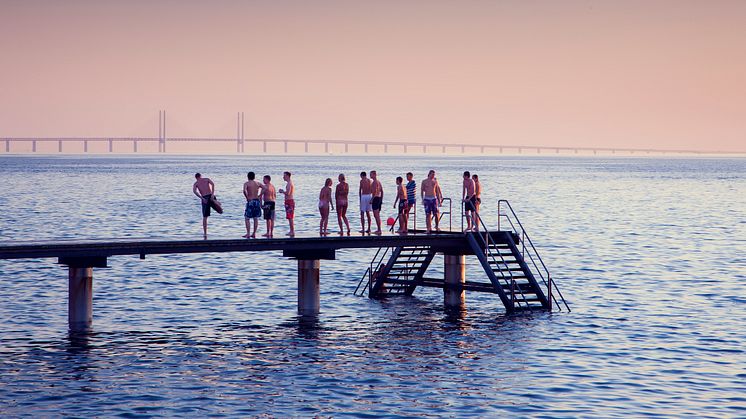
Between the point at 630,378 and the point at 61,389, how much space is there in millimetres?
12980

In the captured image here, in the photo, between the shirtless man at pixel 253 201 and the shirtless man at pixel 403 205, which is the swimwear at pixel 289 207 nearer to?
the shirtless man at pixel 253 201

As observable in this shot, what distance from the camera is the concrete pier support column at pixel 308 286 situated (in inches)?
1323

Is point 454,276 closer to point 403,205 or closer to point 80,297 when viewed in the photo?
point 403,205

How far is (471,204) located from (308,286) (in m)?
5.69

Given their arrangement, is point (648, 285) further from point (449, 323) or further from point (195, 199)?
point (195, 199)

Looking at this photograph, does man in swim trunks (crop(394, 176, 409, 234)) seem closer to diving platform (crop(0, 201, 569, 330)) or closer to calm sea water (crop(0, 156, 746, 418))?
diving platform (crop(0, 201, 569, 330))

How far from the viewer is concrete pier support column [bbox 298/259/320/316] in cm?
3359

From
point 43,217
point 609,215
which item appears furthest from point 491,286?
point 609,215

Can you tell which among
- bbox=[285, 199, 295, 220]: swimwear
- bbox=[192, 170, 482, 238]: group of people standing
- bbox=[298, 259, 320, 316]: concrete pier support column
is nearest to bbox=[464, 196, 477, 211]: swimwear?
bbox=[192, 170, 482, 238]: group of people standing

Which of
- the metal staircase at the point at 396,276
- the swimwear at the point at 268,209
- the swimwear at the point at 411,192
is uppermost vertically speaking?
the swimwear at the point at 411,192

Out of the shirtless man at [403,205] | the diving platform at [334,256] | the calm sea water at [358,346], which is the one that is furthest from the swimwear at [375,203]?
the calm sea water at [358,346]

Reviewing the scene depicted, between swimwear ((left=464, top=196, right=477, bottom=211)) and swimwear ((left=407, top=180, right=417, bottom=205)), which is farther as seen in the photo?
swimwear ((left=407, top=180, right=417, bottom=205))

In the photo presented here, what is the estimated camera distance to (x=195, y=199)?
123375 millimetres

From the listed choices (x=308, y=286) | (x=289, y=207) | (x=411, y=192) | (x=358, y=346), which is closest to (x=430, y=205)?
(x=411, y=192)
